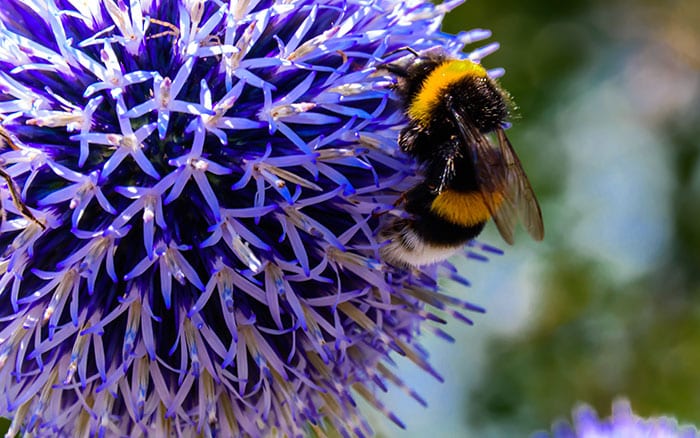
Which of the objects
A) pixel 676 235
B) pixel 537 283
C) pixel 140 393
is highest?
pixel 676 235

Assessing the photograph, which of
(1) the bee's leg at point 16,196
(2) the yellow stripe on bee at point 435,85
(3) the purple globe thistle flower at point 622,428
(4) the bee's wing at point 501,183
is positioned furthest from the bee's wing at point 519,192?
(1) the bee's leg at point 16,196

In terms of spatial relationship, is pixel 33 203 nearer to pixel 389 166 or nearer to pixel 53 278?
pixel 53 278

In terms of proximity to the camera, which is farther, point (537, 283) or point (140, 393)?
point (537, 283)

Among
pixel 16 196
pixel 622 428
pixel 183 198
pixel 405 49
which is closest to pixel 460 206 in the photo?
pixel 405 49

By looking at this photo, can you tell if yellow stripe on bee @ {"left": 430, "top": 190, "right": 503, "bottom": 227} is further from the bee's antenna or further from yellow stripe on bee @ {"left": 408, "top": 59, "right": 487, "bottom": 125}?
the bee's antenna

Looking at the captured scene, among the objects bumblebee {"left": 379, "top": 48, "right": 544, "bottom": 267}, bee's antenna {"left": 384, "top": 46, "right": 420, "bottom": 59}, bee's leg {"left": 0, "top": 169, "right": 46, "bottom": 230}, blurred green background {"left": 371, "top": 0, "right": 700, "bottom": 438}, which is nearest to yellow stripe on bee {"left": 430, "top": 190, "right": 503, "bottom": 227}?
bumblebee {"left": 379, "top": 48, "right": 544, "bottom": 267}

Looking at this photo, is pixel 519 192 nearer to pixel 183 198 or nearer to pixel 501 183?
pixel 501 183

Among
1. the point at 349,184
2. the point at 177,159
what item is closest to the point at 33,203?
the point at 177,159
